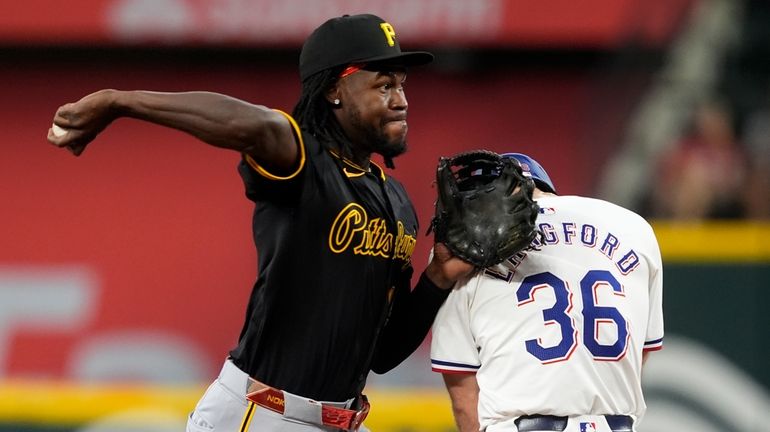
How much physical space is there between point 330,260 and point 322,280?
0.19ft

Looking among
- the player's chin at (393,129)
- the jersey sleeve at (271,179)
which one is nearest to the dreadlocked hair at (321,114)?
the player's chin at (393,129)

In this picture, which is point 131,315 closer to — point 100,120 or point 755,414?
point 755,414

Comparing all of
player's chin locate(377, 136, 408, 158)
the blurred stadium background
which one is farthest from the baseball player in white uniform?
the blurred stadium background

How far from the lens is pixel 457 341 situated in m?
3.44

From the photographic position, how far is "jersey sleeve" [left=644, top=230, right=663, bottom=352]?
353 centimetres

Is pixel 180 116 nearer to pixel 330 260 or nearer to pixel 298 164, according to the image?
pixel 298 164

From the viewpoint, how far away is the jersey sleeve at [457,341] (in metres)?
3.43

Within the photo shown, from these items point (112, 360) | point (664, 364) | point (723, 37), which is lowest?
point (112, 360)

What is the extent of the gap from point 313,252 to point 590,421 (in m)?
0.88

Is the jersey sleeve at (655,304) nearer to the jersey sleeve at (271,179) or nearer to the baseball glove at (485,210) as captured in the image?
the baseball glove at (485,210)

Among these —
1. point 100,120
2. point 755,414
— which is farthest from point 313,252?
point 755,414

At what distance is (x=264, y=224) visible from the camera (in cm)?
326

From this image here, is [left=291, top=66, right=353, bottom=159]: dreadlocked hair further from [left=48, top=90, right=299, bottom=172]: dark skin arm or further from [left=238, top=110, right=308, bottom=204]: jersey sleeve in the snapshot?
[left=48, top=90, right=299, bottom=172]: dark skin arm

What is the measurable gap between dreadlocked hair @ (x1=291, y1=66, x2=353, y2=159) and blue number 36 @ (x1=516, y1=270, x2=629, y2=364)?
651 millimetres
